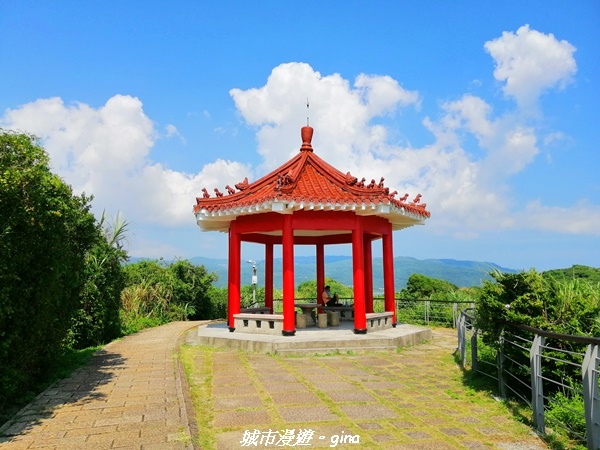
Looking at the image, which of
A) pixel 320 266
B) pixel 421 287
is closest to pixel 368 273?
pixel 320 266

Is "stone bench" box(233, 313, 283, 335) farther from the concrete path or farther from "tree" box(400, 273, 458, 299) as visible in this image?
"tree" box(400, 273, 458, 299)

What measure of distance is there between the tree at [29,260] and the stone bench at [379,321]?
6.68m

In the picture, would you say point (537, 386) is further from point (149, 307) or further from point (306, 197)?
point (149, 307)

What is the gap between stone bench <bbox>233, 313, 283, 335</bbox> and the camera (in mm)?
10141

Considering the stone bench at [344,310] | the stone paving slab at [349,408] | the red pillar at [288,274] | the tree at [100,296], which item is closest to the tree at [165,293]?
the tree at [100,296]

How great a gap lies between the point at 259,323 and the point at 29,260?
5869 millimetres

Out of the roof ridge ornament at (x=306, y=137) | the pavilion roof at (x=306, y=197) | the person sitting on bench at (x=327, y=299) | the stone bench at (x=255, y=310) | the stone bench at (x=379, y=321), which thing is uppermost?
the roof ridge ornament at (x=306, y=137)

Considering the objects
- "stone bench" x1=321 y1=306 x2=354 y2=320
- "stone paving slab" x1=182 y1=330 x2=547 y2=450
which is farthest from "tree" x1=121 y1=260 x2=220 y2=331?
"stone paving slab" x1=182 y1=330 x2=547 y2=450

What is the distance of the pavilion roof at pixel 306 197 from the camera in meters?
9.48

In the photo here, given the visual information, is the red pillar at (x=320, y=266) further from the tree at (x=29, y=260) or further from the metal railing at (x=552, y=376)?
the tree at (x=29, y=260)

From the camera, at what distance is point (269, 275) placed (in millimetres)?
14188

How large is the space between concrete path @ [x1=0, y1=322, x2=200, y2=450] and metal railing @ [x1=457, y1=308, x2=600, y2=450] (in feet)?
11.7

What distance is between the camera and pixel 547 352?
5.25 m

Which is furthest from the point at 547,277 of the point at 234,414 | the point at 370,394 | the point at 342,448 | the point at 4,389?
the point at 4,389
